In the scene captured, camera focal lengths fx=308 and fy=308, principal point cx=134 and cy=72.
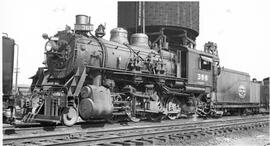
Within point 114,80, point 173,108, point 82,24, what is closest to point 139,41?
point 114,80

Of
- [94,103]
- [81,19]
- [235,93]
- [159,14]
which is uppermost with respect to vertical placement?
[159,14]

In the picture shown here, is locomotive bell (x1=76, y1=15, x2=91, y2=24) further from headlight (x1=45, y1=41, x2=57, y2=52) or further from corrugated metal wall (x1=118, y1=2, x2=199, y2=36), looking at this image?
corrugated metal wall (x1=118, y1=2, x2=199, y2=36)

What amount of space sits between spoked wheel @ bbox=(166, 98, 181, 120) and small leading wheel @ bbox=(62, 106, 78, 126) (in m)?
5.47

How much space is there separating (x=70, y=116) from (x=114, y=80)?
8.83 ft

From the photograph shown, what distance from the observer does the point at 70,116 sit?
10.6 m

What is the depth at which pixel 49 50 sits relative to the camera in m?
11.9

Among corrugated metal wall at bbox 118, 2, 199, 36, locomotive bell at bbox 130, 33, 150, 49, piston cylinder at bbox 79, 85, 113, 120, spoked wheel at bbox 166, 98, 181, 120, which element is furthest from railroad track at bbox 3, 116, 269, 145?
corrugated metal wall at bbox 118, 2, 199, 36

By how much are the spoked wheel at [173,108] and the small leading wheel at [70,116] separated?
5469 millimetres

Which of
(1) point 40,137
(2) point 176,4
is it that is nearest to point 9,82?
(1) point 40,137

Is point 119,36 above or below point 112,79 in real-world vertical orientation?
above

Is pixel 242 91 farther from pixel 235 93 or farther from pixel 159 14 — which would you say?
pixel 159 14

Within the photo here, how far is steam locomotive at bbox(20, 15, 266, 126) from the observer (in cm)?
1075

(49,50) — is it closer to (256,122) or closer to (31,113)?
(31,113)

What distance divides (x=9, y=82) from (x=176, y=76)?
934cm
